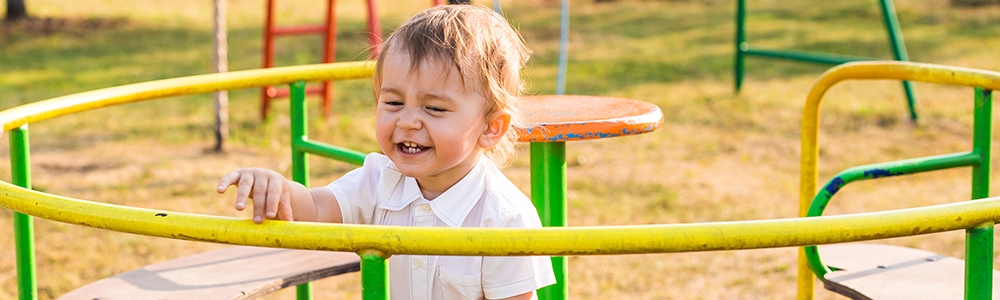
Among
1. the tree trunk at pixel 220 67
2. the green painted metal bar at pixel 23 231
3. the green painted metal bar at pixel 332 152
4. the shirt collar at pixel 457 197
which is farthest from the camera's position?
the tree trunk at pixel 220 67

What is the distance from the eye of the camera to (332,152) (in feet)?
7.99

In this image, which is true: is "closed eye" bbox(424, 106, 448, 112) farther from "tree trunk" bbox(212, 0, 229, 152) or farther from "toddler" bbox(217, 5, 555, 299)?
"tree trunk" bbox(212, 0, 229, 152)

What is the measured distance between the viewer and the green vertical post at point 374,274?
4.34ft

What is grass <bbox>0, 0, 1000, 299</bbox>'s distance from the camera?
4.24 m

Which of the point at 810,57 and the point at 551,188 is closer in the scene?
the point at 551,188

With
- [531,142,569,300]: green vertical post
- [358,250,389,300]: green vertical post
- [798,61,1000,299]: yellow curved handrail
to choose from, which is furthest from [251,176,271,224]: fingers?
[798,61,1000,299]: yellow curved handrail

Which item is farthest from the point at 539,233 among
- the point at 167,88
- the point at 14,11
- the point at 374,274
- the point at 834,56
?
the point at 14,11

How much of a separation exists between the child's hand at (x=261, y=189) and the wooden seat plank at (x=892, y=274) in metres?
1.27

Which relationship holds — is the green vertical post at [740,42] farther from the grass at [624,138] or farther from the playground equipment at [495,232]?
the playground equipment at [495,232]

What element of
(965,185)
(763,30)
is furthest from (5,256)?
(763,30)

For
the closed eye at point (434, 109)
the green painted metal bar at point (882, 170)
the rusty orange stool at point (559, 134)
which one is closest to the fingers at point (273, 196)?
the closed eye at point (434, 109)

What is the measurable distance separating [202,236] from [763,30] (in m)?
8.76

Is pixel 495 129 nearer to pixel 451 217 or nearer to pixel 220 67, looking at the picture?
pixel 451 217

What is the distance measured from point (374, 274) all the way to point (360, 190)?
0.63m
